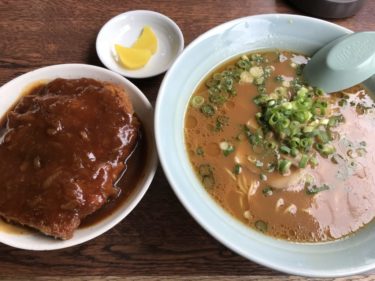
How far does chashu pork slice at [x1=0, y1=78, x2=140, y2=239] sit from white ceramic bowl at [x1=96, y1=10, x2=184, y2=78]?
1.35 feet

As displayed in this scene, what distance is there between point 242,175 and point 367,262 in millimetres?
636

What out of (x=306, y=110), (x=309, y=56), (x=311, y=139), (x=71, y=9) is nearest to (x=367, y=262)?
(x=311, y=139)

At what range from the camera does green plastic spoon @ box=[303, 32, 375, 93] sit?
208 centimetres

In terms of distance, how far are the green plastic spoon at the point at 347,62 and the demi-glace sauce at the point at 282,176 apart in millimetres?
104

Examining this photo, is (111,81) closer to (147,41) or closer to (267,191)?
(147,41)

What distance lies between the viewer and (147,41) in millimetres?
2451

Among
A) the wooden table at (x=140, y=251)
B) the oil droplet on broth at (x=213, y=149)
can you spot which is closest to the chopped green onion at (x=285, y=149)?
the oil droplet on broth at (x=213, y=149)

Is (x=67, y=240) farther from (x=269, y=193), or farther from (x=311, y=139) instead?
(x=311, y=139)

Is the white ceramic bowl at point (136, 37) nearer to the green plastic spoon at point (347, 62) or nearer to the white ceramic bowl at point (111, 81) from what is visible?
the white ceramic bowl at point (111, 81)

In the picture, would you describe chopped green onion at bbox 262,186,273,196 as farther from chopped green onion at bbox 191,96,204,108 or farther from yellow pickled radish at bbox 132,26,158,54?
yellow pickled radish at bbox 132,26,158,54

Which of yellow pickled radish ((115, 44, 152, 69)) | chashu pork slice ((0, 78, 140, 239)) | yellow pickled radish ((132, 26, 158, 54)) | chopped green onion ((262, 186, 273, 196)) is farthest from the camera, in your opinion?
yellow pickled radish ((132, 26, 158, 54))

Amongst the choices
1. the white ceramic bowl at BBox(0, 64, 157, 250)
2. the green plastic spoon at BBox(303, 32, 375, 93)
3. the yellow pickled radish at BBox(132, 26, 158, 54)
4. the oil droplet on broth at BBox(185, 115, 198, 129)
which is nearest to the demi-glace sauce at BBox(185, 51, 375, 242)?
the oil droplet on broth at BBox(185, 115, 198, 129)

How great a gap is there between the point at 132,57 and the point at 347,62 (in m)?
1.21

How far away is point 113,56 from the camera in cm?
237
